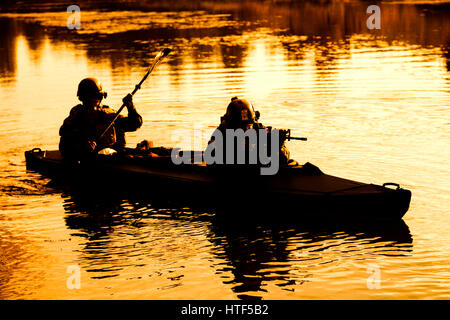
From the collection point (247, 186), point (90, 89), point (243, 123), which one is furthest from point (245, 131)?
point (90, 89)

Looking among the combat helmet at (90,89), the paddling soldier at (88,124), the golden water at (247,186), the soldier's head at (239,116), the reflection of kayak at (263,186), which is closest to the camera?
the golden water at (247,186)

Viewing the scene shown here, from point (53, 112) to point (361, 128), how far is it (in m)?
7.99

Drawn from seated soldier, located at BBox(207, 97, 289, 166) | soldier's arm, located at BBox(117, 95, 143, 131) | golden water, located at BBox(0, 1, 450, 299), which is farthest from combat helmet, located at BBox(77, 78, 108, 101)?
seated soldier, located at BBox(207, 97, 289, 166)

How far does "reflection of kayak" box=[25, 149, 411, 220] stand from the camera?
36.5ft

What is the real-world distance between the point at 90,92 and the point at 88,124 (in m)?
0.57

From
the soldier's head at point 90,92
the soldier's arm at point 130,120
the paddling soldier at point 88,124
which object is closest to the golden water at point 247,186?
the paddling soldier at point 88,124

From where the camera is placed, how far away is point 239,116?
38.6ft

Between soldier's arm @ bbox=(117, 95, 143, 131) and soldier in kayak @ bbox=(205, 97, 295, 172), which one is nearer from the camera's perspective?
soldier in kayak @ bbox=(205, 97, 295, 172)

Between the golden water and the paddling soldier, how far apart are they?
0.75 m

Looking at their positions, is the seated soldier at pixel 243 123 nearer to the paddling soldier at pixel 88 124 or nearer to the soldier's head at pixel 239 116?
the soldier's head at pixel 239 116

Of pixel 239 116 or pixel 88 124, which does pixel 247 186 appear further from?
pixel 88 124

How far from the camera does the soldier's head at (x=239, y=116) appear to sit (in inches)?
463

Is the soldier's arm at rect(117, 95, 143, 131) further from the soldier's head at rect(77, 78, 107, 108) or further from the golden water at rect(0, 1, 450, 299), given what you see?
the golden water at rect(0, 1, 450, 299)

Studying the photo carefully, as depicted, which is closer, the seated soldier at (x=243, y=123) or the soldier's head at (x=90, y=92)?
the seated soldier at (x=243, y=123)
